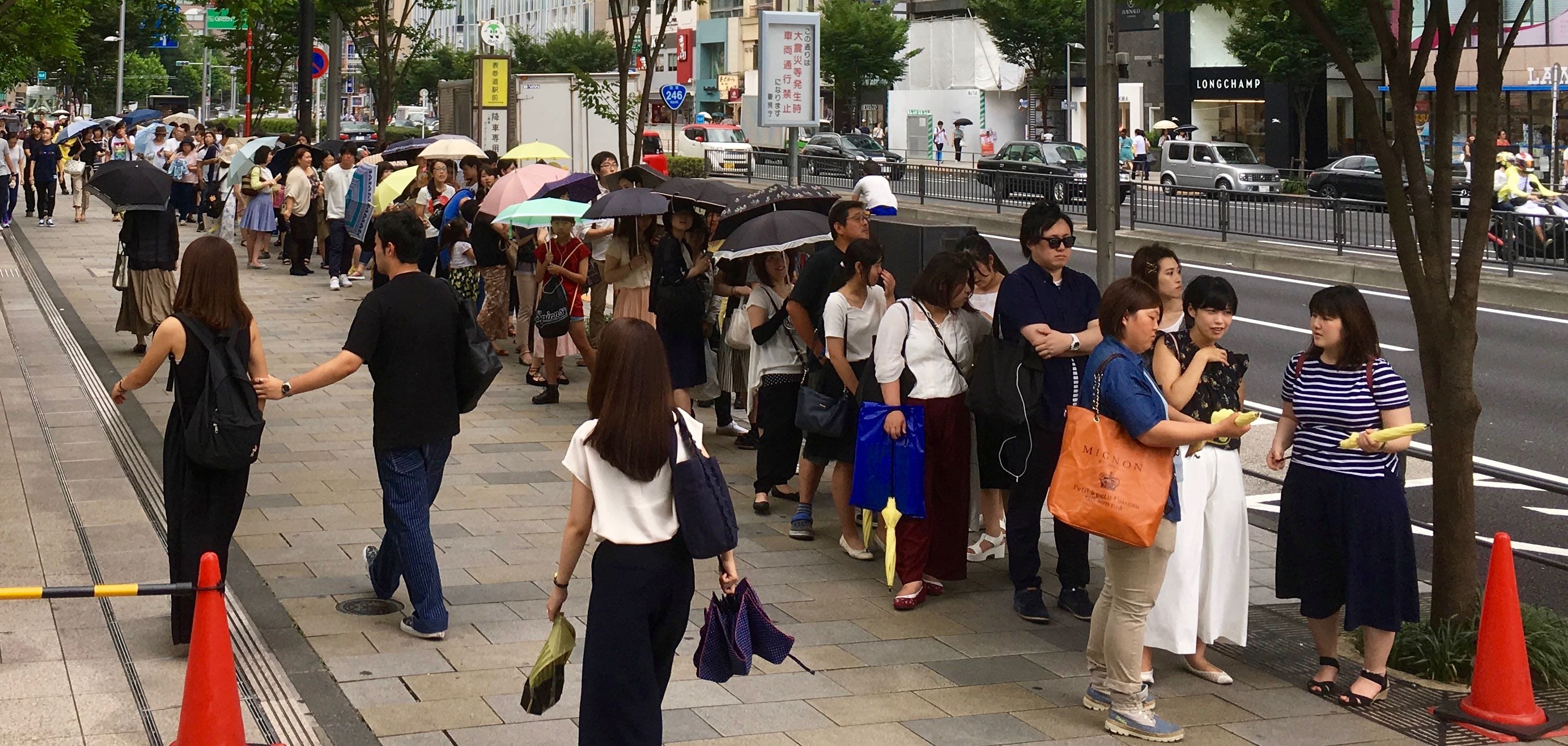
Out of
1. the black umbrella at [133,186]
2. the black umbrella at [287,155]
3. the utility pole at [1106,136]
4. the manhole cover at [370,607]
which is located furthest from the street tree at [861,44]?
the manhole cover at [370,607]

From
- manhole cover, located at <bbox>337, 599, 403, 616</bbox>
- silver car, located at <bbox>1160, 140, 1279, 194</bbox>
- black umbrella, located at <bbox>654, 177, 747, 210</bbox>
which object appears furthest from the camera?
silver car, located at <bbox>1160, 140, 1279, 194</bbox>

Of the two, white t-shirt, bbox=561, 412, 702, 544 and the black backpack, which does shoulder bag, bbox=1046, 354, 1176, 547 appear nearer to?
white t-shirt, bbox=561, 412, 702, 544

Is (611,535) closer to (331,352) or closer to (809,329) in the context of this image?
(809,329)

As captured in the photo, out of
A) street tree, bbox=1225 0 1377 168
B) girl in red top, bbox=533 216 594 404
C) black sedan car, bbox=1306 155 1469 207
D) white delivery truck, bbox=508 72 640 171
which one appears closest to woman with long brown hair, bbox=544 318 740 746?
girl in red top, bbox=533 216 594 404

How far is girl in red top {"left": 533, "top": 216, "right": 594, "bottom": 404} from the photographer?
12.1 meters

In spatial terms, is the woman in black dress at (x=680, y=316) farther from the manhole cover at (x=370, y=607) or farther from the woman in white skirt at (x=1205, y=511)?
the woman in white skirt at (x=1205, y=511)

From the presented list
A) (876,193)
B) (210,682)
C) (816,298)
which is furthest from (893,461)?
(876,193)

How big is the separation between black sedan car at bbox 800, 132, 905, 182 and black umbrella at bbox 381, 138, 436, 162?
1617 centimetres

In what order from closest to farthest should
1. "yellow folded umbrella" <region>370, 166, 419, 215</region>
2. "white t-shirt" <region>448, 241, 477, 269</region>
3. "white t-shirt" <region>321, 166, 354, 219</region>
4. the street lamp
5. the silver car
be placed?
"white t-shirt" <region>448, 241, 477, 269</region> → "yellow folded umbrella" <region>370, 166, 419, 215</region> → "white t-shirt" <region>321, 166, 354, 219</region> → the silver car → the street lamp

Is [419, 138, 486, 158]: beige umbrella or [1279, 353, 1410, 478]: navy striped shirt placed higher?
[419, 138, 486, 158]: beige umbrella

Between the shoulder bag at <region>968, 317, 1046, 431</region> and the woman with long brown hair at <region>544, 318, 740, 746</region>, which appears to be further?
the shoulder bag at <region>968, 317, 1046, 431</region>

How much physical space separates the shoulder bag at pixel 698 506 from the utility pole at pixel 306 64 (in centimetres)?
2180

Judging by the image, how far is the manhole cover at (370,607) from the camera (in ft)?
23.7

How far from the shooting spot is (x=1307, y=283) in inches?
889
